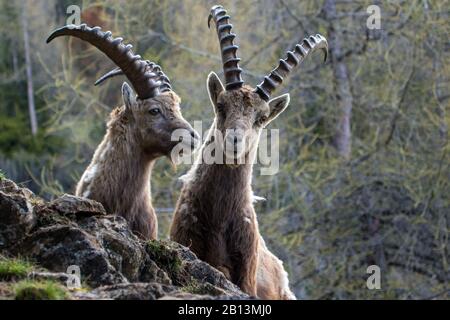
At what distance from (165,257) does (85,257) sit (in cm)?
111

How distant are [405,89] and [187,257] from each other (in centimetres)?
1532

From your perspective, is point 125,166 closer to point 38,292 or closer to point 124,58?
point 124,58

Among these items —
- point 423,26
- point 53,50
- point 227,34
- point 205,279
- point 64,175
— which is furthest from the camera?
point 53,50

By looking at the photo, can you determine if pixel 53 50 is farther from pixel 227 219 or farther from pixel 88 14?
pixel 227 219

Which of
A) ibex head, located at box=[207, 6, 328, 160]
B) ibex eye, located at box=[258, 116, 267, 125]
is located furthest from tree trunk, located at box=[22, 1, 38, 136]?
ibex eye, located at box=[258, 116, 267, 125]

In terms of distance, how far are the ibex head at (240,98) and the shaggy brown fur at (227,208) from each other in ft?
0.04

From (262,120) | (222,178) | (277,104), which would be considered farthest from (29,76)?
(222,178)

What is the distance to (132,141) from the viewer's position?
1120 cm

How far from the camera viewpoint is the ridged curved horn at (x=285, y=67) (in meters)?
11.2

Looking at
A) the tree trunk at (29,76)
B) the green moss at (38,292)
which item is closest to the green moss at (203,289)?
the green moss at (38,292)

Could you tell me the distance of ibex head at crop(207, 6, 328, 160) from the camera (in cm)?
1048

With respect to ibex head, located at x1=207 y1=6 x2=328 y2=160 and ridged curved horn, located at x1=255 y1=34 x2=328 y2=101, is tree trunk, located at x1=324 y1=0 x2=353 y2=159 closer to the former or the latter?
ridged curved horn, located at x1=255 y1=34 x2=328 y2=101

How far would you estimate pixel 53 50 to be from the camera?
4916 cm

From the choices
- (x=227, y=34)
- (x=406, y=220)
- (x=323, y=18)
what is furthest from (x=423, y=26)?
(x=227, y=34)
